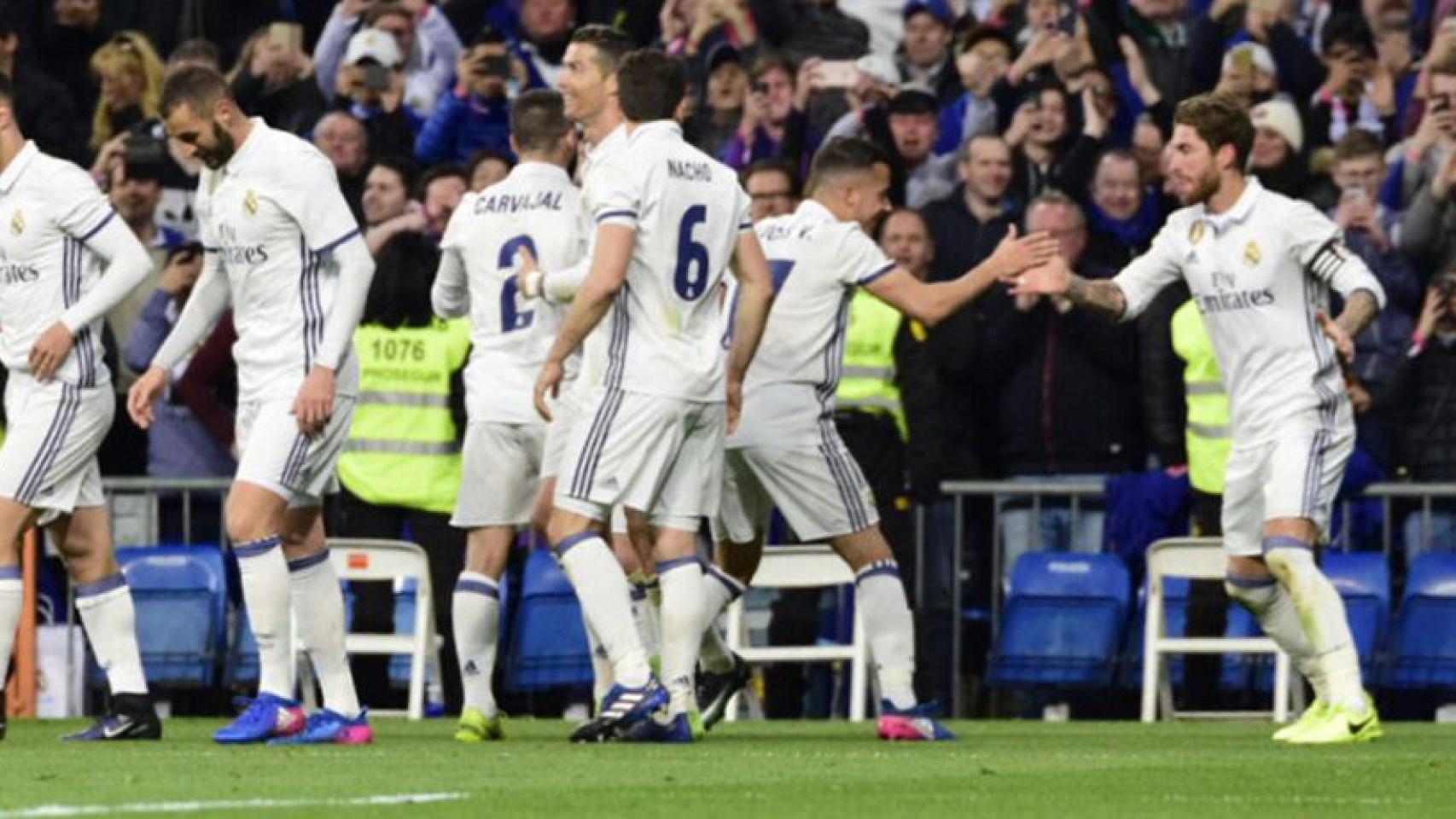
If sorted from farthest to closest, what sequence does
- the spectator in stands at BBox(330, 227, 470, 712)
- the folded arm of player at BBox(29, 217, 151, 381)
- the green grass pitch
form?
the spectator in stands at BBox(330, 227, 470, 712)
the folded arm of player at BBox(29, 217, 151, 381)
the green grass pitch

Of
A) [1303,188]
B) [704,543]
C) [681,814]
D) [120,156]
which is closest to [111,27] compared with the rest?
[120,156]

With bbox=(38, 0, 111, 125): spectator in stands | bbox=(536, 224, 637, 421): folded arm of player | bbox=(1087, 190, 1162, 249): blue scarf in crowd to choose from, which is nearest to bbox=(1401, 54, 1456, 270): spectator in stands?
bbox=(1087, 190, 1162, 249): blue scarf in crowd

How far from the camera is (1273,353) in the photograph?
13.1 metres

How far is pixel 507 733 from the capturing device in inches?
553

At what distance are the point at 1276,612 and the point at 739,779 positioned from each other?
13.3 feet

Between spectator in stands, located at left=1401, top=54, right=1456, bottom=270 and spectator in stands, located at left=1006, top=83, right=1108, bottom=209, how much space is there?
1.74 meters

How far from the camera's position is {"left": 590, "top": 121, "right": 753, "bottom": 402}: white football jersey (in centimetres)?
1191

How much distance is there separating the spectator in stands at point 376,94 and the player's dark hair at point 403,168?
124 centimetres

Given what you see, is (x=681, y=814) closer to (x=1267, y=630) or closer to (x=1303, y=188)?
(x=1267, y=630)

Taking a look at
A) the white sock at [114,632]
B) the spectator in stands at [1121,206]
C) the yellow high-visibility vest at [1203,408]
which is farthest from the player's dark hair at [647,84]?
the spectator in stands at [1121,206]

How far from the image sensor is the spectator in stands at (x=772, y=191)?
55.0ft

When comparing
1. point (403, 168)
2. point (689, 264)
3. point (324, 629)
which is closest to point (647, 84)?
point (689, 264)

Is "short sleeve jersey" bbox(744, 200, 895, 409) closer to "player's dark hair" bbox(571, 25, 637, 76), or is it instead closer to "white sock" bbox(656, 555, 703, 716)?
"player's dark hair" bbox(571, 25, 637, 76)

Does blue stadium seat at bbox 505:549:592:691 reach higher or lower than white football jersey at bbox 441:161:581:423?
lower
